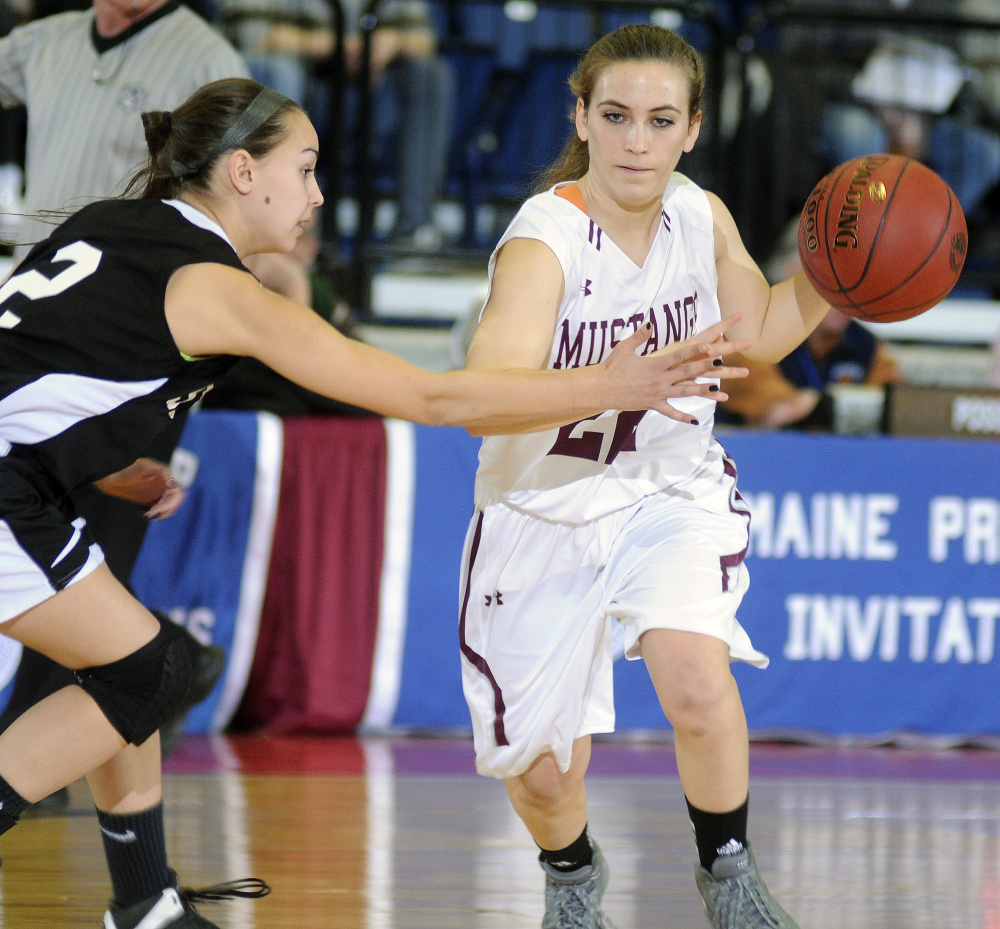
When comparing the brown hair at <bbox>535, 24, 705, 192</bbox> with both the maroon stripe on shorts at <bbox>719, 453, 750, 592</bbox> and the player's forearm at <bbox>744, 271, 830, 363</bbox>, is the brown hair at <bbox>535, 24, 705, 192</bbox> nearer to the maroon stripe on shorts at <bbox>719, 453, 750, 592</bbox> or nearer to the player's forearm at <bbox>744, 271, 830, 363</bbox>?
the player's forearm at <bbox>744, 271, 830, 363</bbox>

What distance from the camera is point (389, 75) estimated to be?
665 cm

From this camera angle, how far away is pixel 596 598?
2.46 metres

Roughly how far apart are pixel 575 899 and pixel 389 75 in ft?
16.1

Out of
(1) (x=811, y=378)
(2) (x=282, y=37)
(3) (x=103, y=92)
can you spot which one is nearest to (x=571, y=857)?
(3) (x=103, y=92)

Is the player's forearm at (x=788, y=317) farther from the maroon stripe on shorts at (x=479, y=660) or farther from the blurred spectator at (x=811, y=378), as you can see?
the blurred spectator at (x=811, y=378)

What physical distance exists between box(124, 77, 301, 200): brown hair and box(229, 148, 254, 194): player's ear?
0.04ft

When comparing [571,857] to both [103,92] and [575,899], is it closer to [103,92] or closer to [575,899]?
[575,899]

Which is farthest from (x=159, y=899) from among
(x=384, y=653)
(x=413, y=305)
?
(x=413, y=305)

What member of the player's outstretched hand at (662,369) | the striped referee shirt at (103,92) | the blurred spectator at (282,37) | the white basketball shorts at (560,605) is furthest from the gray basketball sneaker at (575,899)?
the blurred spectator at (282,37)

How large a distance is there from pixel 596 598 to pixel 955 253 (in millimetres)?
911

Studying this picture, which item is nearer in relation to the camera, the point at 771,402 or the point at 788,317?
the point at 788,317

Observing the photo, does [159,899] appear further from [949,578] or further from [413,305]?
[413,305]

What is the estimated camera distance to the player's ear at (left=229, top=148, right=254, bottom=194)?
2234 millimetres

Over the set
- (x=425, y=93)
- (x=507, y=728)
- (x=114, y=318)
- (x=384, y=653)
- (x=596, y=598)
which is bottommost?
(x=384, y=653)
